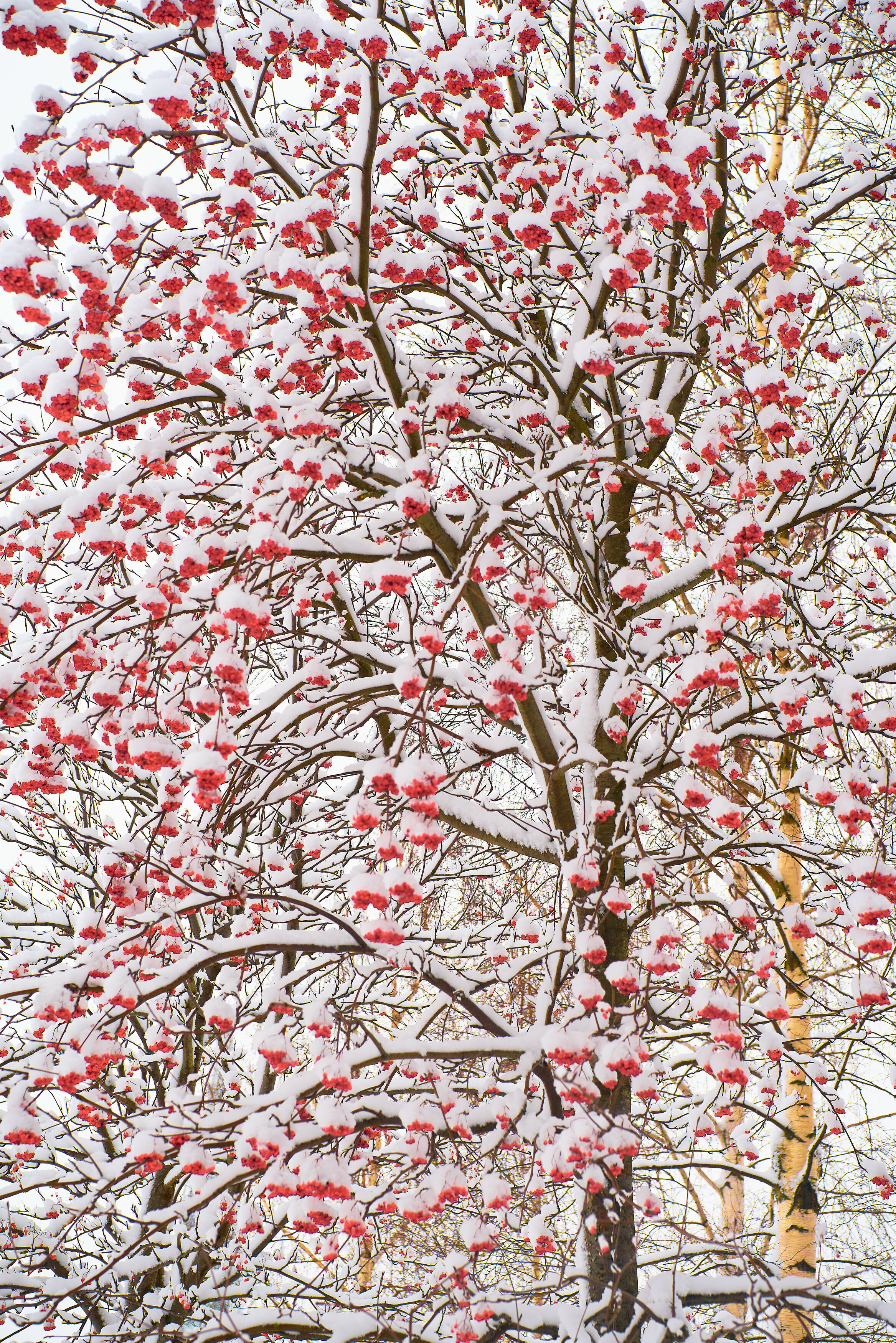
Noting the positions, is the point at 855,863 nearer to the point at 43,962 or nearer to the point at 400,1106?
the point at 400,1106

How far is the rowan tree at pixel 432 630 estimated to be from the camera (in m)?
3.41

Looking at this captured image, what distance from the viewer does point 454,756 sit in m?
6.47

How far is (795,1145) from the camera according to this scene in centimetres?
605

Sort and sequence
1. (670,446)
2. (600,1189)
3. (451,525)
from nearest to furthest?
1. (600,1189)
2. (451,525)
3. (670,446)

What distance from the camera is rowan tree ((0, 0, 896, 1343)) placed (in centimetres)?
341

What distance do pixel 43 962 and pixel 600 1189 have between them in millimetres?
4740

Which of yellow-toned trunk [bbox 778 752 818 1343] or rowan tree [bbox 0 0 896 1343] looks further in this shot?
yellow-toned trunk [bbox 778 752 818 1343]

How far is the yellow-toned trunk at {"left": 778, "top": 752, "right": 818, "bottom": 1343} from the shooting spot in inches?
193

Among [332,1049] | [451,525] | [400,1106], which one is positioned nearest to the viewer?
[332,1049]

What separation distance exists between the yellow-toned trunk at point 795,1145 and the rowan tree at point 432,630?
6 centimetres

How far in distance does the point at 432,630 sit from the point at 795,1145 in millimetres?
4960

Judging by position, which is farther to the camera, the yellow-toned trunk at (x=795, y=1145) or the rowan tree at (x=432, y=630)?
the yellow-toned trunk at (x=795, y=1145)

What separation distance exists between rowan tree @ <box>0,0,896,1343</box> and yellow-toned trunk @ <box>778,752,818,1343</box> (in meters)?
0.06

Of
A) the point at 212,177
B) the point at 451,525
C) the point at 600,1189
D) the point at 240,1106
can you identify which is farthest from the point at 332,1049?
the point at 212,177
